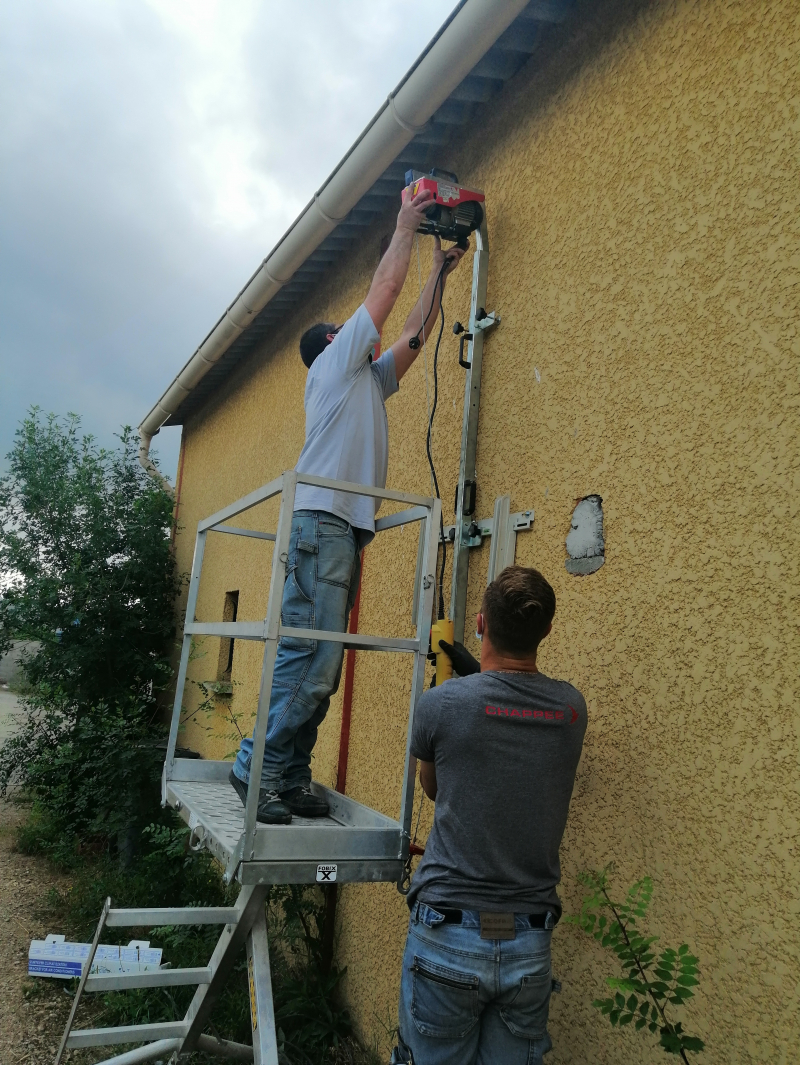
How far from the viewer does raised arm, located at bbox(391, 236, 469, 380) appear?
3020mm

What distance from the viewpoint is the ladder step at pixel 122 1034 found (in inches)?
110

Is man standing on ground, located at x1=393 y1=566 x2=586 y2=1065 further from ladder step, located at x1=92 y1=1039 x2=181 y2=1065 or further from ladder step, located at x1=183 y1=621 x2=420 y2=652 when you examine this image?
ladder step, located at x1=92 y1=1039 x2=181 y2=1065

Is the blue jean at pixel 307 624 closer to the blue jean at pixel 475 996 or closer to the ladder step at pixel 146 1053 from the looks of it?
the blue jean at pixel 475 996

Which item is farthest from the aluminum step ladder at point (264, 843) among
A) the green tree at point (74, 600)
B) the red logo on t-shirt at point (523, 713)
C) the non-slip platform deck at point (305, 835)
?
the green tree at point (74, 600)

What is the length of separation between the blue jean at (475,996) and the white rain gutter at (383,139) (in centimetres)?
280

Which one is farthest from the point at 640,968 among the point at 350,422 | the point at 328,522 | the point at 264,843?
the point at 350,422

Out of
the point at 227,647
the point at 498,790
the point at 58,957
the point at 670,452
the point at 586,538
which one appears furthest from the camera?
the point at 227,647

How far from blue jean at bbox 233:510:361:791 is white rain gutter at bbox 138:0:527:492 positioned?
1798 millimetres

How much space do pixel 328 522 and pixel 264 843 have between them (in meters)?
0.95

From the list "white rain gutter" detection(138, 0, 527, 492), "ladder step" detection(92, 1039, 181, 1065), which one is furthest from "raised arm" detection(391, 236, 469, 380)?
"ladder step" detection(92, 1039, 181, 1065)

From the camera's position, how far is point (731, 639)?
185cm

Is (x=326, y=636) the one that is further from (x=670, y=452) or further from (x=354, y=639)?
(x=670, y=452)

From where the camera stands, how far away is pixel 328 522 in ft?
8.32

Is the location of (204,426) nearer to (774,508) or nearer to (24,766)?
(24,766)
